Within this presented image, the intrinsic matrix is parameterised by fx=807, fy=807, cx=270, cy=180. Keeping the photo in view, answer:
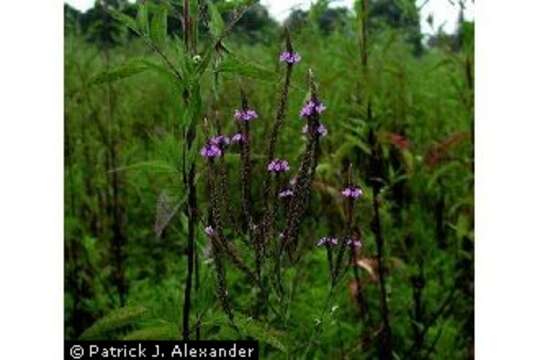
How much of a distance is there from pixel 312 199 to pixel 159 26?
1664 mm

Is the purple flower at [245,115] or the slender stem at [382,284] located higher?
the purple flower at [245,115]

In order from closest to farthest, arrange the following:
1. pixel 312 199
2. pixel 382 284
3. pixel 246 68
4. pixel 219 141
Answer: pixel 246 68 < pixel 219 141 < pixel 382 284 < pixel 312 199

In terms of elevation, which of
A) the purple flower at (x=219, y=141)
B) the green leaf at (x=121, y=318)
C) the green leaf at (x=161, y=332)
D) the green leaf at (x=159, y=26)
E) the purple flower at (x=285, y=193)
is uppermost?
the green leaf at (x=159, y=26)

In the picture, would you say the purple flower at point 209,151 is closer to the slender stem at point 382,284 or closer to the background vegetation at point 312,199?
the background vegetation at point 312,199

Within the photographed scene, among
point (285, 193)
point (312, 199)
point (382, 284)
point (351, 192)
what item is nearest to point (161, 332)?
point (285, 193)

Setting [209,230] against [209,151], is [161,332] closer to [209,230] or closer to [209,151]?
[209,230]

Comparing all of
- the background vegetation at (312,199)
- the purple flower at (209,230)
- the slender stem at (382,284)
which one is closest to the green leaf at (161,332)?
the background vegetation at (312,199)

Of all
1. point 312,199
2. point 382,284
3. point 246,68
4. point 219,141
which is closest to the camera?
point 246,68

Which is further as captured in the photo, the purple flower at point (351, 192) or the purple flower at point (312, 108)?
the purple flower at point (351, 192)

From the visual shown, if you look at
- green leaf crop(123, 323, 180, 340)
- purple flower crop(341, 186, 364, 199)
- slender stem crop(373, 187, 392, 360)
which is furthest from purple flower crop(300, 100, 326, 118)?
slender stem crop(373, 187, 392, 360)

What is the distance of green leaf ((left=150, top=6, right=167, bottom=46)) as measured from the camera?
1516 mm

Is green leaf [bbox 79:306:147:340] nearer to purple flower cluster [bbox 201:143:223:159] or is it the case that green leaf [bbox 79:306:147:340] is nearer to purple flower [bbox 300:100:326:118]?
purple flower cluster [bbox 201:143:223:159]

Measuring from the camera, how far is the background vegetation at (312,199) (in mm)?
1596

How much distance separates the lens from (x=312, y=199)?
310 cm
